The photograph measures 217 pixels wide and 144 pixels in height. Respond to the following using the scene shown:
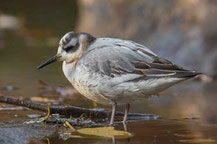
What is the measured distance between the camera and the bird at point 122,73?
591 cm

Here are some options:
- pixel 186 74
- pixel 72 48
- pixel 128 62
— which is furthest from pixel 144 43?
pixel 186 74

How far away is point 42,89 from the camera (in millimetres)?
8820

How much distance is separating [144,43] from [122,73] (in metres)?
5.53

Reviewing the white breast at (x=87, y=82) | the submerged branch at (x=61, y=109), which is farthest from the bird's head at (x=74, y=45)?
the submerged branch at (x=61, y=109)

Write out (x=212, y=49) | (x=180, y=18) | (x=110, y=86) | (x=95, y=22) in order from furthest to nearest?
(x=95, y=22) < (x=180, y=18) < (x=212, y=49) < (x=110, y=86)

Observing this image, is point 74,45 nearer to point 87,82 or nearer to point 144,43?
point 87,82

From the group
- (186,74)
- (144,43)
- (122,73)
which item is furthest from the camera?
(144,43)

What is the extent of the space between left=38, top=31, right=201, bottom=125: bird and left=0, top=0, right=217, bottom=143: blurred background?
0.80 meters

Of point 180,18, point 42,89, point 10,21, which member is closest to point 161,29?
point 180,18

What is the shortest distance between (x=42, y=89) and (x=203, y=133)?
402 cm

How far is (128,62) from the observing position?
605 cm

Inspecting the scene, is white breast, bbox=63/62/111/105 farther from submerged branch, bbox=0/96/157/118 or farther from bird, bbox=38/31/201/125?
submerged branch, bbox=0/96/157/118

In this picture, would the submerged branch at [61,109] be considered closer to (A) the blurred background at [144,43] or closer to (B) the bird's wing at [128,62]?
(B) the bird's wing at [128,62]

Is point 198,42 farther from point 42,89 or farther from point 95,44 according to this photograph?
point 95,44
